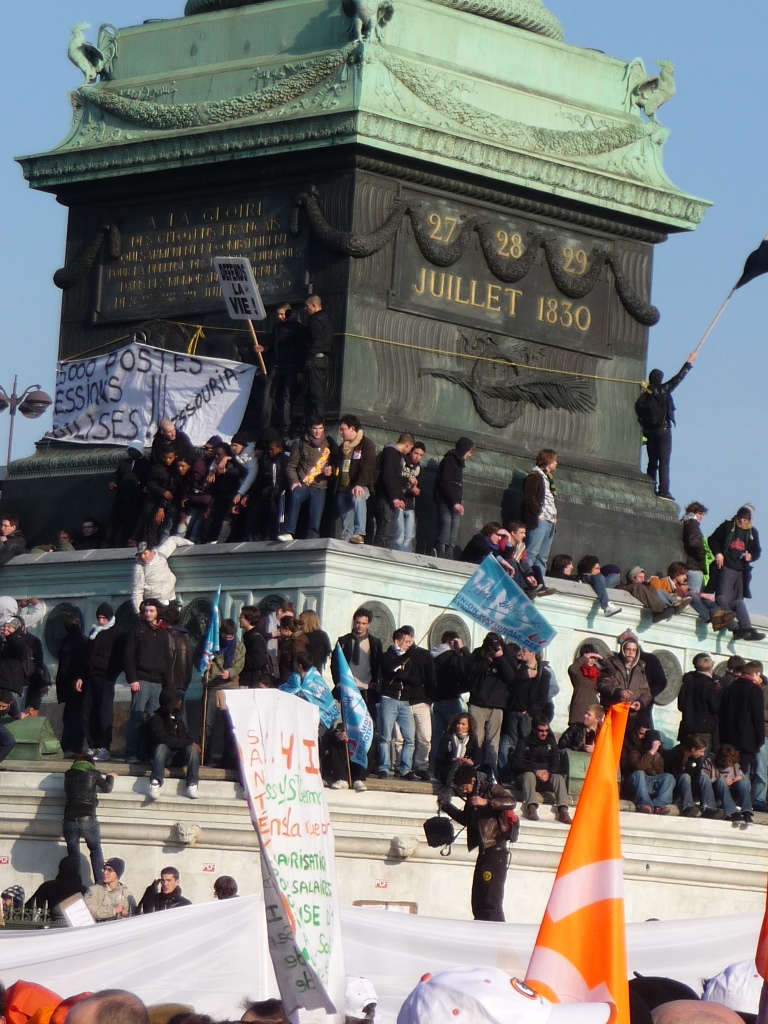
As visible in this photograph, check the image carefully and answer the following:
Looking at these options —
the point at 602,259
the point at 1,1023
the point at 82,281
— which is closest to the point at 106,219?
the point at 82,281

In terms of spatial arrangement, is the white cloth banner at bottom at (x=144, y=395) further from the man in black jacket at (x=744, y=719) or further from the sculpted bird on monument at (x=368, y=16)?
the man in black jacket at (x=744, y=719)

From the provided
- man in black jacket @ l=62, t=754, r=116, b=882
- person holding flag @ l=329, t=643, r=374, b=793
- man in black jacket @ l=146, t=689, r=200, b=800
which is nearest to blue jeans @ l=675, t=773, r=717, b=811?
person holding flag @ l=329, t=643, r=374, b=793

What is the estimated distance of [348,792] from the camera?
67.8ft

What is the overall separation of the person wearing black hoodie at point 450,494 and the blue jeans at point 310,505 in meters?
1.24

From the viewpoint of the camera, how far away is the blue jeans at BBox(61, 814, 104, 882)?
66.1ft

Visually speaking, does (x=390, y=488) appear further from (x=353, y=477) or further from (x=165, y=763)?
(x=165, y=763)

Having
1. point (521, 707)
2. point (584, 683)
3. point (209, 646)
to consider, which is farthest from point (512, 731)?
point (209, 646)

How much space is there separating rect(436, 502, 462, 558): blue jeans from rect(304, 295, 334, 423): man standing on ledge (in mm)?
1462

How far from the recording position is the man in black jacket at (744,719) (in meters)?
22.6

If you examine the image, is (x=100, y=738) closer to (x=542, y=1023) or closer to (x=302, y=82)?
(x=302, y=82)

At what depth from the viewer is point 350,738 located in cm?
2103

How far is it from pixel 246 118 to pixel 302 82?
2.59 feet

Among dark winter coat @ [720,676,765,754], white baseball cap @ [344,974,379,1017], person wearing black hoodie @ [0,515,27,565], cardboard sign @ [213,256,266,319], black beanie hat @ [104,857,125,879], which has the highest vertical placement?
cardboard sign @ [213,256,266,319]

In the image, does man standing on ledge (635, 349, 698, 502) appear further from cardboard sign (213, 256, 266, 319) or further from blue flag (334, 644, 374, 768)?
blue flag (334, 644, 374, 768)
